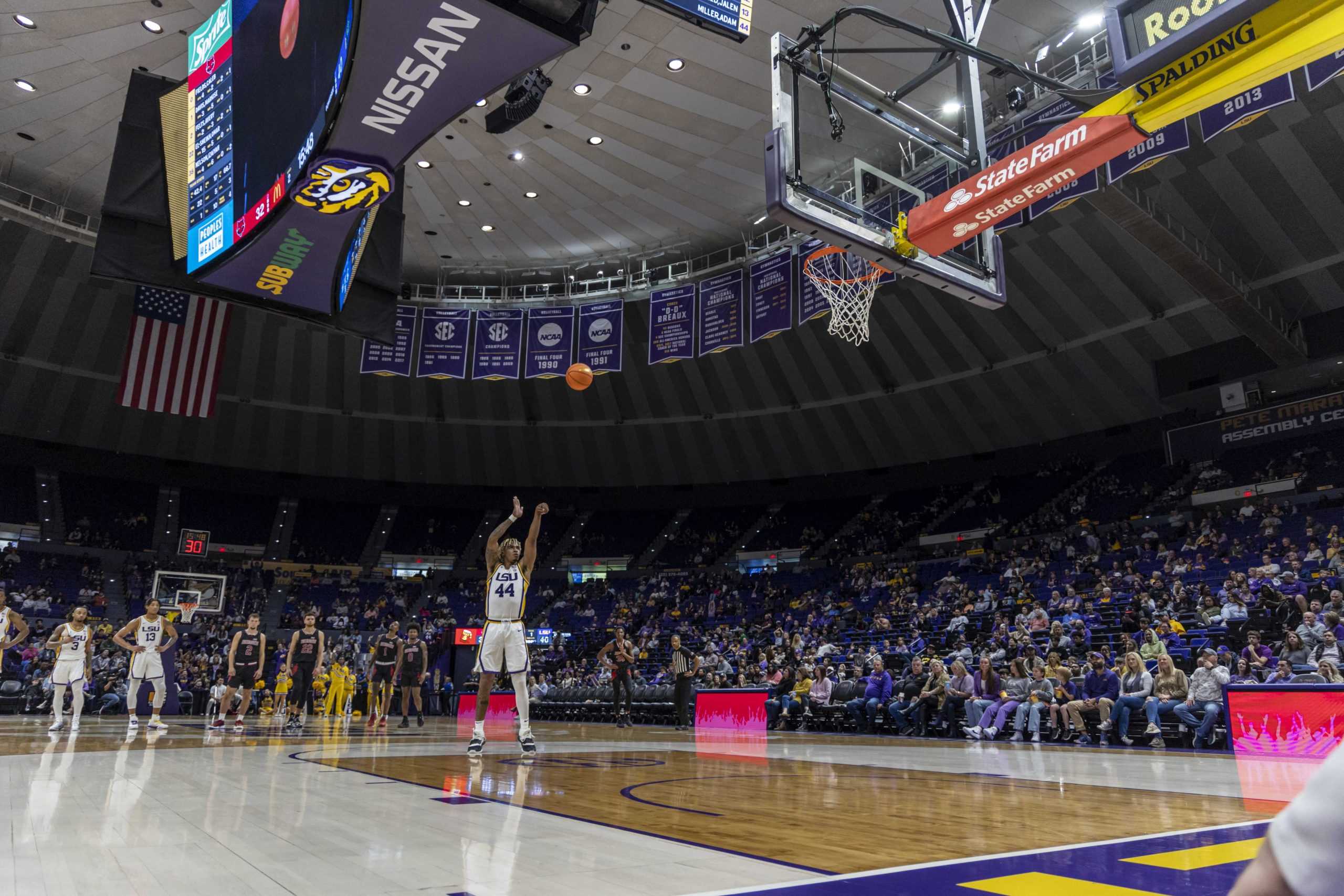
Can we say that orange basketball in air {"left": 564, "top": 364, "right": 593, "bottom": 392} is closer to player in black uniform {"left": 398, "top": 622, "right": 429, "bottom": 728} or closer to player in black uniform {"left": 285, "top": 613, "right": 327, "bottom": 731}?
player in black uniform {"left": 398, "top": 622, "right": 429, "bottom": 728}

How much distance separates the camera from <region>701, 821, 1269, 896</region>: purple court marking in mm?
2688

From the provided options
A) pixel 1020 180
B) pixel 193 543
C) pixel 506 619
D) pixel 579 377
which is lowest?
pixel 506 619

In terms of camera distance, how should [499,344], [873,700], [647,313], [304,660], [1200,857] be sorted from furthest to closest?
[647,313]
[499,344]
[873,700]
[304,660]
[1200,857]

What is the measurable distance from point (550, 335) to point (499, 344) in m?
1.26

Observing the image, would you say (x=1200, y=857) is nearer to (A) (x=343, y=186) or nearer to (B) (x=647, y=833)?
(B) (x=647, y=833)

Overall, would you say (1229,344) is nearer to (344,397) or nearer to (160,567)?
(344,397)

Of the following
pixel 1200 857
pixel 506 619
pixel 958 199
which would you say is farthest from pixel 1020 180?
pixel 506 619

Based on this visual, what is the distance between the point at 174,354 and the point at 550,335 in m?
8.15

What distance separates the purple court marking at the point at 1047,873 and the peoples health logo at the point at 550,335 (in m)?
18.2

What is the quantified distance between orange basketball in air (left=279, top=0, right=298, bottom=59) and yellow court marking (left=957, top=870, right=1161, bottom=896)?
8513mm

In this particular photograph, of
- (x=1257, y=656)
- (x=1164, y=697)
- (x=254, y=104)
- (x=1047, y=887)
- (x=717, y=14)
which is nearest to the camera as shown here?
(x=1047, y=887)

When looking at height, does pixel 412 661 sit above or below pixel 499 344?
below

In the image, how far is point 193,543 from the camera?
100.0ft

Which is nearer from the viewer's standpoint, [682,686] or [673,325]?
[682,686]
